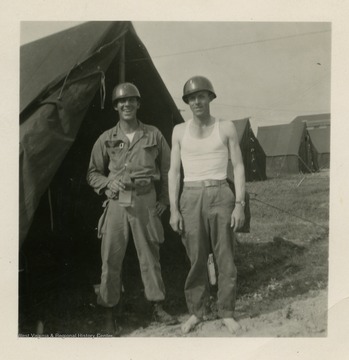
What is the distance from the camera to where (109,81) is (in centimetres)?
414

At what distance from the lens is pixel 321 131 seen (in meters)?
5.43

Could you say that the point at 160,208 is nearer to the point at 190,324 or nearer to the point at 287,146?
the point at 190,324

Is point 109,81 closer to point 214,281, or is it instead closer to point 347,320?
point 214,281

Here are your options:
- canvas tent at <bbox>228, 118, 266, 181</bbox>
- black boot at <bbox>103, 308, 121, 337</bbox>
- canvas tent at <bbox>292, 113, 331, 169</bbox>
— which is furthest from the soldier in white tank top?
canvas tent at <bbox>228, 118, 266, 181</bbox>

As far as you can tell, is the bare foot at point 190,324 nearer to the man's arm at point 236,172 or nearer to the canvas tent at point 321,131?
the man's arm at point 236,172

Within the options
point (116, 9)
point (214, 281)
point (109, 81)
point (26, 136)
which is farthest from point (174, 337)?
point (116, 9)

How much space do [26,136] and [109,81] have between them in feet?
3.53

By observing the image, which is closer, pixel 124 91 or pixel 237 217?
pixel 237 217

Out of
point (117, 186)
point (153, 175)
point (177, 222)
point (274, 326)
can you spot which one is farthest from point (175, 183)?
point (274, 326)

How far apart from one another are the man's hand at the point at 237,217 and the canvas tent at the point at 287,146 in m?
3.95

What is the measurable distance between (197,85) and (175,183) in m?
0.77

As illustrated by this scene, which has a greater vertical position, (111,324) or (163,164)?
(163,164)

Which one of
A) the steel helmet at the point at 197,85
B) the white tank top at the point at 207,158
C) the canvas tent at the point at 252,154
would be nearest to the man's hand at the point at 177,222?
the white tank top at the point at 207,158

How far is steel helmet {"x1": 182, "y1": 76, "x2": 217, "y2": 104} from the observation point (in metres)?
3.56
